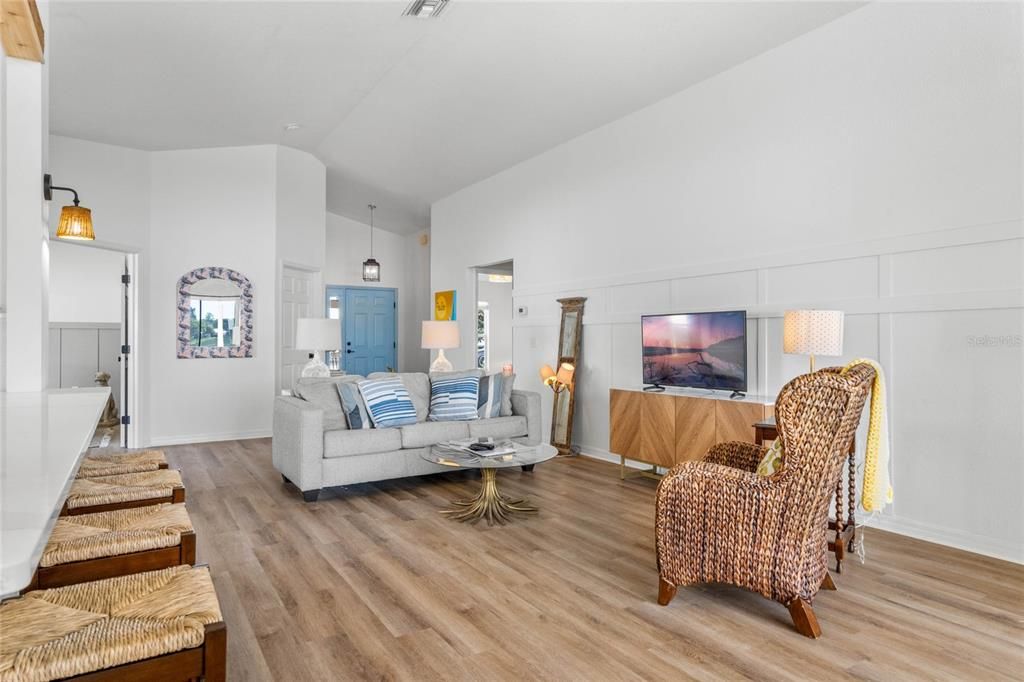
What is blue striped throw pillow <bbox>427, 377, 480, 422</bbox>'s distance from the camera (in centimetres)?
489

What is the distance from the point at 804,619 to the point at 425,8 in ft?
12.8

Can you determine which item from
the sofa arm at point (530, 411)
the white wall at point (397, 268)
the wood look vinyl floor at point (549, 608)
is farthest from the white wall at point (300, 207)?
the wood look vinyl floor at point (549, 608)

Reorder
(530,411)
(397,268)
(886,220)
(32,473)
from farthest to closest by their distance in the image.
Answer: (397,268), (530,411), (886,220), (32,473)

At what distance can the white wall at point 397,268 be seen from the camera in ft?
32.2

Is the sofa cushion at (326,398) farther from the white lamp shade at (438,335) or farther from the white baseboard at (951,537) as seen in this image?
the white baseboard at (951,537)

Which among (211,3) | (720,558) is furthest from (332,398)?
(720,558)

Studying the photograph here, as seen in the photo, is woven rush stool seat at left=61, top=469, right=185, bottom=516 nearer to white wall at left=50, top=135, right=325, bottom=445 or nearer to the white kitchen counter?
the white kitchen counter

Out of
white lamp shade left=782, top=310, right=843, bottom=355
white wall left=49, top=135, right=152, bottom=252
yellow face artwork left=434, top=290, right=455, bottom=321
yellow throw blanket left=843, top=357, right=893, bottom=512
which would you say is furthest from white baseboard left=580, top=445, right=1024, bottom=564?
white wall left=49, top=135, right=152, bottom=252

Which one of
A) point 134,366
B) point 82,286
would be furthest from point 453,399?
point 82,286

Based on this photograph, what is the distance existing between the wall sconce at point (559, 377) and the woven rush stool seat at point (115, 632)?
462 cm

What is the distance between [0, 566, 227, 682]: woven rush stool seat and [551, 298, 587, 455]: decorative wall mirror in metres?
4.69

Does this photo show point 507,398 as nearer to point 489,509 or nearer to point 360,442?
point 360,442

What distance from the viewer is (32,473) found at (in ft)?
2.48

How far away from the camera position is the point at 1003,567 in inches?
118
